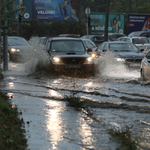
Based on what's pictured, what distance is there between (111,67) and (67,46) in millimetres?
2076

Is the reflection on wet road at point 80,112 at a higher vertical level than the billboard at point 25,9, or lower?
lower

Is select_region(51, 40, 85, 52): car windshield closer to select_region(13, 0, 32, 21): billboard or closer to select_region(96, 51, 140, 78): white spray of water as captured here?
select_region(96, 51, 140, 78): white spray of water

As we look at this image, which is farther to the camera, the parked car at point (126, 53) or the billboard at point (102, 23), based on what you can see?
the billboard at point (102, 23)

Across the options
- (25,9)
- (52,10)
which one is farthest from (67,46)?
(52,10)

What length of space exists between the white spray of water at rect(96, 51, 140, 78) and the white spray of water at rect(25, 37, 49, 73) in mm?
2286

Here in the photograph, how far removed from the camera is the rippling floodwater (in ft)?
19.4

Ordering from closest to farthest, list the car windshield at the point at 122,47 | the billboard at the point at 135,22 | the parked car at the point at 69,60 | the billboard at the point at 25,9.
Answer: the parked car at the point at 69,60, the car windshield at the point at 122,47, the billboard at the point at 135,22, the billboard at the point at 25,9

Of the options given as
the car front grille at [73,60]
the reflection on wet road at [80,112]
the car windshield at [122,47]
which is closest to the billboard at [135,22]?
the car windshield at [122,47]

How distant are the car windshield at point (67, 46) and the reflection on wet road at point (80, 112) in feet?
9.13

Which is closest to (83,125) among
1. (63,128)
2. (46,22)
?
(63,128)

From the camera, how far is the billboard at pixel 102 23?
54.1 metres

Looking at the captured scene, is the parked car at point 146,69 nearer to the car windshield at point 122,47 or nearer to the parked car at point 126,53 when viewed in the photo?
the parked car at point 126,53

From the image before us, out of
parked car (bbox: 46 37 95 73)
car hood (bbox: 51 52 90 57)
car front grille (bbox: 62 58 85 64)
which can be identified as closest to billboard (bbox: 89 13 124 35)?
parked car (bbox: 46 37 95 73)

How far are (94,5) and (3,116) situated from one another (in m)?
88.6
